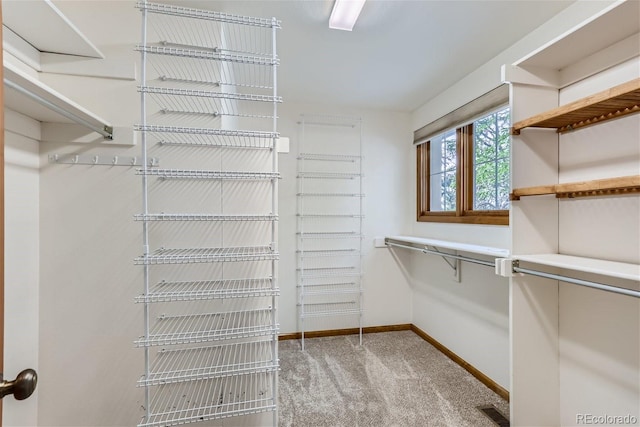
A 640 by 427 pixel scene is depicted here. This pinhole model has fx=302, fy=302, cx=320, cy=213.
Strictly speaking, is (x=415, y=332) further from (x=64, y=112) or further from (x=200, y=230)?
(x=64, y=112)

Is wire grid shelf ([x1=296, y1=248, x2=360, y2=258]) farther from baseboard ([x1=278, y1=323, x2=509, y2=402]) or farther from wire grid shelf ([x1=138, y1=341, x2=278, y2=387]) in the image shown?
wire grid shelf ([x1=138, y1=341, x2=278, y2=387])

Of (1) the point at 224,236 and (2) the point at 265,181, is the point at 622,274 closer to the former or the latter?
(2) the point at 265,181

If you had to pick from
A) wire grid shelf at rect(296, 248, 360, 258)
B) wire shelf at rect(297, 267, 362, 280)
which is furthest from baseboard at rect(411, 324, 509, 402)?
wire grid shelf at rect(296, 248, 360, 258)

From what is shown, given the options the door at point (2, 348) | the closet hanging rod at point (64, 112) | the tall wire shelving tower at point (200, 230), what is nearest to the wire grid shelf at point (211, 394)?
the tall wire shelving tower at point (200, 230)

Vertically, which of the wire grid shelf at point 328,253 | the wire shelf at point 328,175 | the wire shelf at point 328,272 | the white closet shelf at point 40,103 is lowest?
the wire shelf at point 328,272

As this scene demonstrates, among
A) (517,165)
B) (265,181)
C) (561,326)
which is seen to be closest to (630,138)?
(517,165)

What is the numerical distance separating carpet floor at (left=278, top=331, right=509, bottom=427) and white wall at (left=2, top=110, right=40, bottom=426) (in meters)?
1.38

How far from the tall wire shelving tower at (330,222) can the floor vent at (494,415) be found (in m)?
1.29

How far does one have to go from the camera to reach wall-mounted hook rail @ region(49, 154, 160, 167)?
1.54 metres

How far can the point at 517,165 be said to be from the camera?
152cm

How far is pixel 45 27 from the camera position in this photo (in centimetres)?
132

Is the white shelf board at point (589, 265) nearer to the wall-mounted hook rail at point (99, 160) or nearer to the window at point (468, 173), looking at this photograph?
the window at point (468, 173)

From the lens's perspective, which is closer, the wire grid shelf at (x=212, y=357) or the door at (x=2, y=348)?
the door at (x=2, y=348)

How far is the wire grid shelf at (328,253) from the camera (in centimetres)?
315
